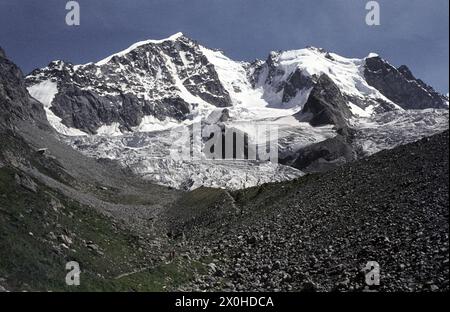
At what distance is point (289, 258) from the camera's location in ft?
154

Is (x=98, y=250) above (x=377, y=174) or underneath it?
underneath

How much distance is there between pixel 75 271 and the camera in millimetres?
37344

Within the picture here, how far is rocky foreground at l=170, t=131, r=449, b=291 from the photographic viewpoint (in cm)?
3691

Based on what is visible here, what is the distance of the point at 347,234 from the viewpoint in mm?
47344

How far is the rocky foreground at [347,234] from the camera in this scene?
36906 mm
